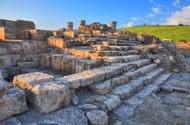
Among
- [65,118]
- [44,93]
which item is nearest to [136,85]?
[65,118]

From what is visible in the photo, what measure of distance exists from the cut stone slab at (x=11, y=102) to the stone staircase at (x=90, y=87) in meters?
0.24

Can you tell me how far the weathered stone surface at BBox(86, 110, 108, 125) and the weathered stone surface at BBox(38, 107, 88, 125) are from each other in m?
0.14

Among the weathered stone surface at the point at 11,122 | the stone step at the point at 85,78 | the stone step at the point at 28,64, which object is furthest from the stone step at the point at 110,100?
the stone step at the point at 28,64

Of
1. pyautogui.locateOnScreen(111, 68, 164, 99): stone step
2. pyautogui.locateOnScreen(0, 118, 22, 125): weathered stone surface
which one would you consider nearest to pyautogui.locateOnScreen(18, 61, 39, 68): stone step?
pyautogui.locateOnScreen(111, 68, 164, 99): stone step

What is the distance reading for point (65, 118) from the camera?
11.5 feet

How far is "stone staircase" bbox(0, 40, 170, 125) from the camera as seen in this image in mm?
3727

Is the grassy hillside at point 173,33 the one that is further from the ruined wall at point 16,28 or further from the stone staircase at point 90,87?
the stone staircase at point 90,87

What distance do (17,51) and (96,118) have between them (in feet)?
17.0

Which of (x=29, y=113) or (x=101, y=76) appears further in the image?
(x=101, y=76)

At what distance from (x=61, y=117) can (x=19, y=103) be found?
29.1 inches

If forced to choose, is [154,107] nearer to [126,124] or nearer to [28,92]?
[126,124]

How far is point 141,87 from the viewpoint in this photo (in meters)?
6.38

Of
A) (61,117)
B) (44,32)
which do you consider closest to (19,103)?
(61,117)

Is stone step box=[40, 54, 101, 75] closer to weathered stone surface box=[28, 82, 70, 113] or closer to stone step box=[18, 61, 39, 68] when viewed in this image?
stone step box=[18, 61, 39, 68]
